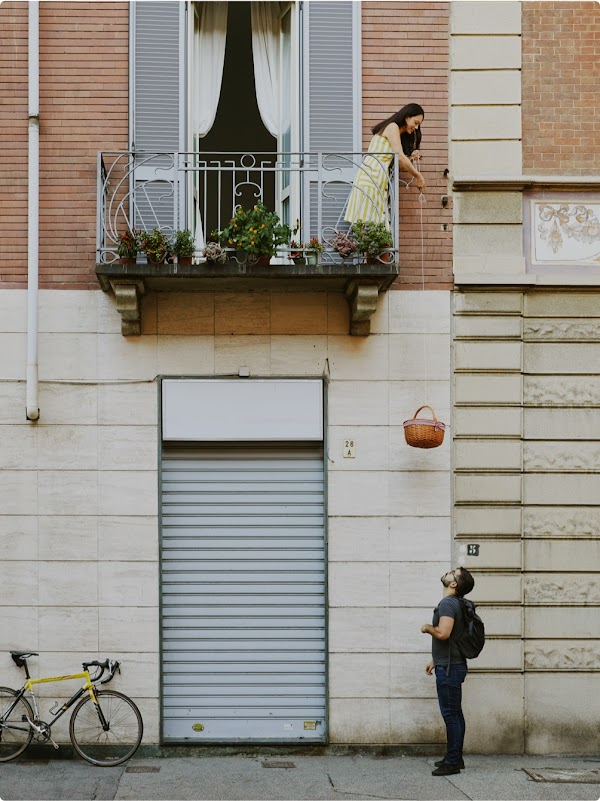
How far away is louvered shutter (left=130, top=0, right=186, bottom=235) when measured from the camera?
10.2 m

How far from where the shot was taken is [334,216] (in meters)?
10.4

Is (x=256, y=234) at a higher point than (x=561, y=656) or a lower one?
higher

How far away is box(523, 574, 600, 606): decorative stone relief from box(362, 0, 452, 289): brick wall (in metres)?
3.18

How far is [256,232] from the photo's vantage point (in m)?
9.55

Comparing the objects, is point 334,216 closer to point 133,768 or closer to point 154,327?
point 154,327

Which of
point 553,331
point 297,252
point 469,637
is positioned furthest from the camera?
point 553,331

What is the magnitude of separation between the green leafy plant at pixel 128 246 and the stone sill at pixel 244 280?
0.16 meters

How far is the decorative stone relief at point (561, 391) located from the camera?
10273mm

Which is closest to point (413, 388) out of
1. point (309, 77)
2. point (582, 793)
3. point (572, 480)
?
point (572, 480)

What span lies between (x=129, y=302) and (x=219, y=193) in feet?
5.16

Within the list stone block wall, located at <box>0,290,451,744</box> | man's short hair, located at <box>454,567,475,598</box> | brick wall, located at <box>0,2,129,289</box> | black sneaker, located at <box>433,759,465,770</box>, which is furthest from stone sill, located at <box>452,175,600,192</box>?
black sneaker, located at <box>433,759,465,770</box>

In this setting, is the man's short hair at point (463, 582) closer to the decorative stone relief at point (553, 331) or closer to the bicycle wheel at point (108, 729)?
the decorative stone relief at point (553, 331)

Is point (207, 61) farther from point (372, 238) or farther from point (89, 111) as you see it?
point (372, 238)

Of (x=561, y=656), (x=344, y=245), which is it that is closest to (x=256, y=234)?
(x=344, y=245)
